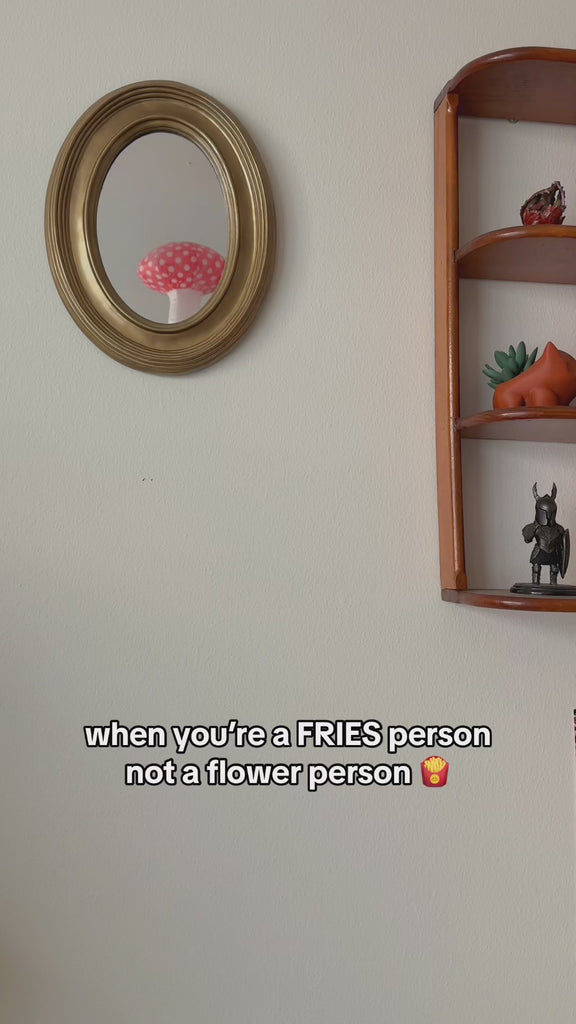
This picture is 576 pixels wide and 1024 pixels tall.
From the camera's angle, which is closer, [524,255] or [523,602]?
[523,602]

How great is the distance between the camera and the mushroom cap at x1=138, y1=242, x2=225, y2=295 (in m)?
1.52

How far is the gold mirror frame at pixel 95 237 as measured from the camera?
149cm

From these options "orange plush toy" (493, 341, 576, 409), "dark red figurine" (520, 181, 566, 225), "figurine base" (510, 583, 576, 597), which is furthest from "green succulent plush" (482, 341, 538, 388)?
"figurine base" (510, 583, 576, 597)

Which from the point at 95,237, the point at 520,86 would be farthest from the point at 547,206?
the point at 95,237

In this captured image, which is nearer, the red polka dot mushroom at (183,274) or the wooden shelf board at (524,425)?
the wooden shelf board at (524,425)

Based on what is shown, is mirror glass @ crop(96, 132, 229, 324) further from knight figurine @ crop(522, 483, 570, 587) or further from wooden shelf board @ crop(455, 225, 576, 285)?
knight figurine @ crop(522, 483, 570, 587)

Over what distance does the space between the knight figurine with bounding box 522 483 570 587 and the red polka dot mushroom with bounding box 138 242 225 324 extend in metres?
0.62

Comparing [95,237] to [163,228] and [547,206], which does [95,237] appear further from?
[547,206]

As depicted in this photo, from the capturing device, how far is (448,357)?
1.54 metres

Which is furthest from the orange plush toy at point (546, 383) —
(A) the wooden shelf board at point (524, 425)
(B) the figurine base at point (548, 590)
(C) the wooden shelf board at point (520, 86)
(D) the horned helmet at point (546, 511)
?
(C) the wooden shelf board at point (520, 86)

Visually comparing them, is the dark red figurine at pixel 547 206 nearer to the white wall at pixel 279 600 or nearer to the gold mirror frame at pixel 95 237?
the white wall at pixel 279 600

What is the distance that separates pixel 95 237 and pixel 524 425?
0.72 metres

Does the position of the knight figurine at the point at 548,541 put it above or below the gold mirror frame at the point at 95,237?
below

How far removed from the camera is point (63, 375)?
1517 mm
